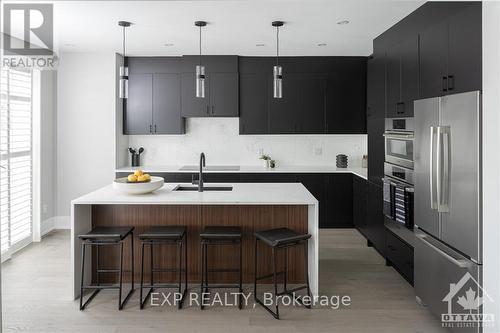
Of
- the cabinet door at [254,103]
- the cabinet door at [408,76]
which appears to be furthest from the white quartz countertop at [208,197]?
the cabinet door at [254,103]

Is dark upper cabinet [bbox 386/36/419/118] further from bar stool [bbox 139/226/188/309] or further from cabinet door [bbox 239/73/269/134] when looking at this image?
bar stool [bbox 139/226/188/309]

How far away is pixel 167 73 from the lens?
6422 mm

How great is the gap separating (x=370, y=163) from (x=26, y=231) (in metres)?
4.57

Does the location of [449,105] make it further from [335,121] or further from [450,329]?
[335,121]

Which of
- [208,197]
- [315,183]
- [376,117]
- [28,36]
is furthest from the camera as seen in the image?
[315,183]

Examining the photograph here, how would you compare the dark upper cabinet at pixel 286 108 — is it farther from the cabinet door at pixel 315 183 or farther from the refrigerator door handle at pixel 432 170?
the refrigerator door handle at pixel 432 170

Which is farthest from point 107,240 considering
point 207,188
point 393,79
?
point 393,79

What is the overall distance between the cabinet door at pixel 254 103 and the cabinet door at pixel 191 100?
528 mm

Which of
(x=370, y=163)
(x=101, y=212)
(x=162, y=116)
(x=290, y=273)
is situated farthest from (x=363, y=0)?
(x=162, y=116)

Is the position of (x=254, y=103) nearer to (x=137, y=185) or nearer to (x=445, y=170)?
(x=137, y=185)

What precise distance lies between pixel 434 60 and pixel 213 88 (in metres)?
3.65

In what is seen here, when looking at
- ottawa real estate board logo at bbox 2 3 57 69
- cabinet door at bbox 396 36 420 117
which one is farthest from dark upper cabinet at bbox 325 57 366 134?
ottawa real estate board logo at bbox 2 3 57 69

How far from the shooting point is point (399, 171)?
4180 millimetres

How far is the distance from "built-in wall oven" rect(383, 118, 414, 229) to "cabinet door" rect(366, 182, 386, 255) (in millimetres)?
307
